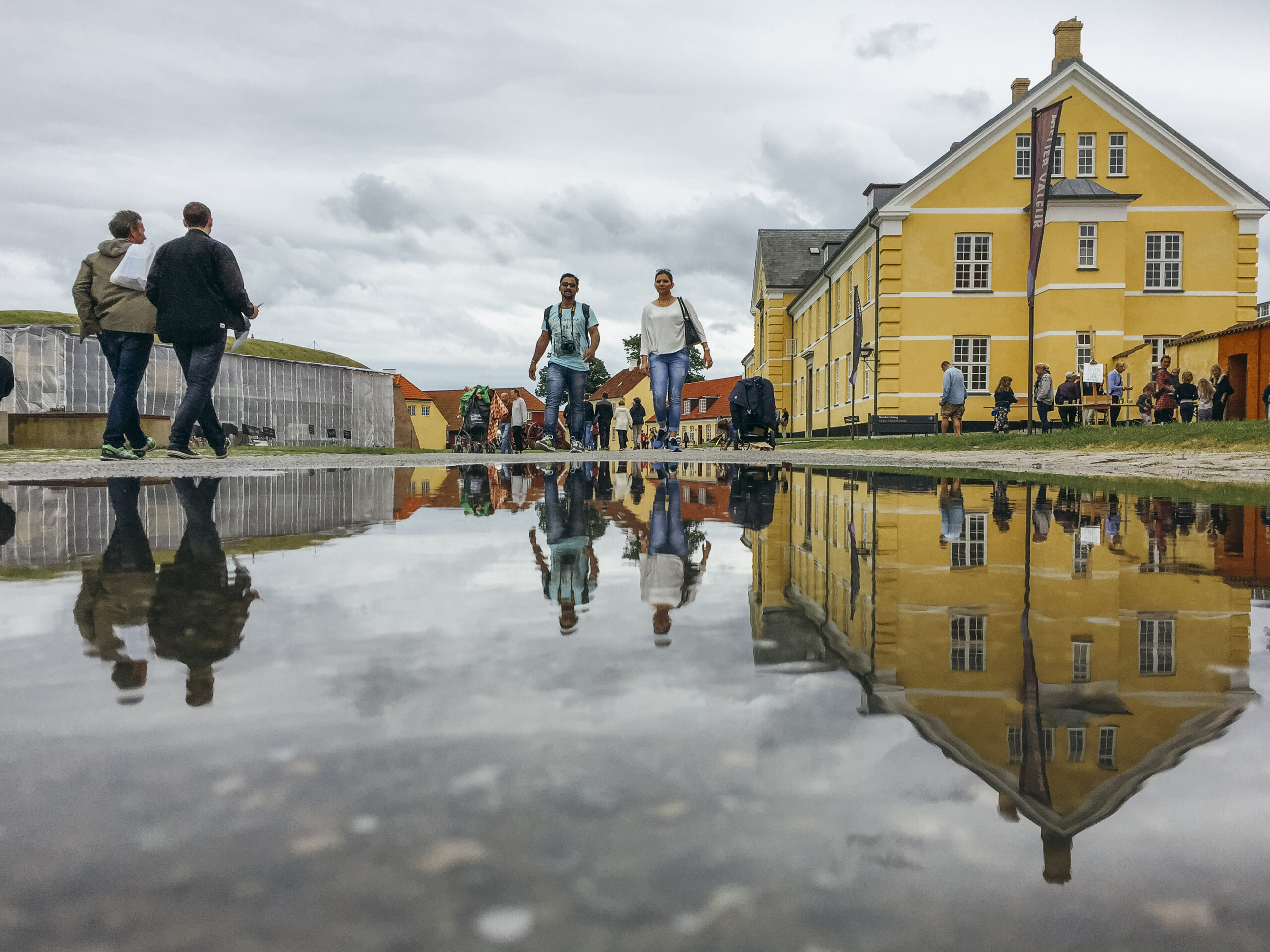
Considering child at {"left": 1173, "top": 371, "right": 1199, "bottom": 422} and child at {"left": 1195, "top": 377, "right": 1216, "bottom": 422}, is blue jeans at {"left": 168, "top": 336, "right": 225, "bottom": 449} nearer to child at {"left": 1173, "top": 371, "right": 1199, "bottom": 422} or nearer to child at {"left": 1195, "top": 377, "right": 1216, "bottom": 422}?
child at {"left": 1195, "top": 377, "right": 1216, "bottom": 422}

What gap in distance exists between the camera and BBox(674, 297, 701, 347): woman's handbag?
13391 mm

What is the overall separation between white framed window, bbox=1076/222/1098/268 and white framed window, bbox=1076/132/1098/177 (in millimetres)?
2600

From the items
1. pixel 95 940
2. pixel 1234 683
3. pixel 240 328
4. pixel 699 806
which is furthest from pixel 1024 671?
pixel 240 328

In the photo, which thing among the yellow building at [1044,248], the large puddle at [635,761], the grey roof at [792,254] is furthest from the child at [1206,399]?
the grey roof at [792,254]

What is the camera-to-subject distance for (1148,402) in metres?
25.3

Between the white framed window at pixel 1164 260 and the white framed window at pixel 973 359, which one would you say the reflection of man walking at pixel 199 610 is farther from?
the white framed window at pixel 1164 260

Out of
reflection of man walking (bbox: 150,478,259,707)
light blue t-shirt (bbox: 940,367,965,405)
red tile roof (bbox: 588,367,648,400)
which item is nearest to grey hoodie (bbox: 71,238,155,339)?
reflection of man walking (bbox: 150,478,259,707)

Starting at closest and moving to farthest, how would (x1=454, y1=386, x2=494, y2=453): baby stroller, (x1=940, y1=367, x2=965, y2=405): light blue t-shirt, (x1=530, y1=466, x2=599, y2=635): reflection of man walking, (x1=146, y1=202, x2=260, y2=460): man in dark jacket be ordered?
(x1=530, y1=466, x2=599, y2=635): reflection of man walking, (x1=146, y1=202, x2=260, y2=460): man in dark jacket, (x1=454, y1=386, x2=494, y2=453): baby stroller, (x1=940, y1=367, x2=965, y2=405): light blue t-shirt

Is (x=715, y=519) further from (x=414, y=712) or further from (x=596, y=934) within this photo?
(x=596, y=934)

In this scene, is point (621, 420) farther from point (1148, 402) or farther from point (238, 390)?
point (238, 390)

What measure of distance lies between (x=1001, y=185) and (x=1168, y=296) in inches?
268

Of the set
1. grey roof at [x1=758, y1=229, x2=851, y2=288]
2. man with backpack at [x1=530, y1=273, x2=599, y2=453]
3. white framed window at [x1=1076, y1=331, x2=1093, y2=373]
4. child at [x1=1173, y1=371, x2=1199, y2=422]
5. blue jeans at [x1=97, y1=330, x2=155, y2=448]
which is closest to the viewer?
blue jeans at [x1=97, y1=330, x2=155, y2=448]

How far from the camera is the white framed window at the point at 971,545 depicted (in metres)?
2.79

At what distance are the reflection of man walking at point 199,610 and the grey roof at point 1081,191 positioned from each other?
108 feet
